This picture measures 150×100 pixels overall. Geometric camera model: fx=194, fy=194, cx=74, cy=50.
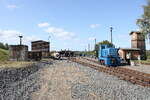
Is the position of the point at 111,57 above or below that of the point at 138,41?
below

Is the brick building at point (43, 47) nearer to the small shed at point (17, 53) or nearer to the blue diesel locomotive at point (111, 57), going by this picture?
the small shed at point (17, 53)

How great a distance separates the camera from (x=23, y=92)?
30.2 feet

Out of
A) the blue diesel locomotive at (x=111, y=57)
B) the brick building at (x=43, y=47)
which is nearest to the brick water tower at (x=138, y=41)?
the brick building at (x=43, y=47)

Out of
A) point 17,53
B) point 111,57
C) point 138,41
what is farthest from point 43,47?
point 111,57

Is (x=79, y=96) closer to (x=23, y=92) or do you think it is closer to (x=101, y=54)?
(x=23, y=92)

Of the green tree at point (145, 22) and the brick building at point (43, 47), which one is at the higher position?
the green tree at point (145, 22)

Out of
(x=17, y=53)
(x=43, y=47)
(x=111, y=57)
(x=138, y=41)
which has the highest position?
(x=138, y=41)

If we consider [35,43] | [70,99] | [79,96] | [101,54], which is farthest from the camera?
[35,43]

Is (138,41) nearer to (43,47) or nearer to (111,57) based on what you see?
(43,47)

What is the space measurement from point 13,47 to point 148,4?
1278 inches

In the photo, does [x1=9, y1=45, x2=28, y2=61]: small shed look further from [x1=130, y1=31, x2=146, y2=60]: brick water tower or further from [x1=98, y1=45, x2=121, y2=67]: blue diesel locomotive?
[x1=130, y1=31, x2=146, y2=60]: brick water tower

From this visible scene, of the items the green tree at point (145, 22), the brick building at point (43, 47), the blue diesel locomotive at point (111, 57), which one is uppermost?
the green tree at point (145, 22)

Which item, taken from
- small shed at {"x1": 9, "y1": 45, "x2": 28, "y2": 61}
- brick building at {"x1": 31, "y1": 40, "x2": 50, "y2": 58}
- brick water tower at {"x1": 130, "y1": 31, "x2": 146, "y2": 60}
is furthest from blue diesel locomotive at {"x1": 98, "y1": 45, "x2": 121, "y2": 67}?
brick building at {"x1": 31, "y1": 40, "x2": 50, "y2": 58}

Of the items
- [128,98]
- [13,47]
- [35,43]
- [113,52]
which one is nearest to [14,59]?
[13,47]
